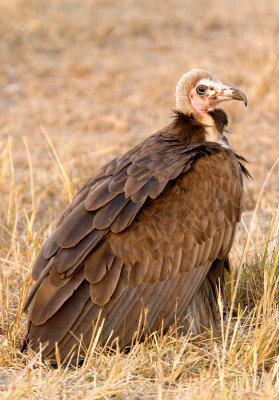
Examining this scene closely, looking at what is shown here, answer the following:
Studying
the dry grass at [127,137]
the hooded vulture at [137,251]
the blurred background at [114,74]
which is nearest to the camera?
the dry grass at [127,137]

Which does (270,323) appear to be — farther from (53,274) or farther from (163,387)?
(53,274)

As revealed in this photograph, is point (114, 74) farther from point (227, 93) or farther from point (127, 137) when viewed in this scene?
point (227, 93)

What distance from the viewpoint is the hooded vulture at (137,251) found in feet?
11.9

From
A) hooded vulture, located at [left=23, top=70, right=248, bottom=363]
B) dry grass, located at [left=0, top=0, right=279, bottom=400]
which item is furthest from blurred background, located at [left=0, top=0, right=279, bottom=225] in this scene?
hooded vulture, located at [left=23, top=70, right=248, bottom=363]

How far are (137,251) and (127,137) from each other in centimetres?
436

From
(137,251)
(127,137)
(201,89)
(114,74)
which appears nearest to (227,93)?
(201,89)

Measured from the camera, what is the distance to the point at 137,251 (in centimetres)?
369

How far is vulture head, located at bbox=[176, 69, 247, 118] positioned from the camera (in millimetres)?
4371

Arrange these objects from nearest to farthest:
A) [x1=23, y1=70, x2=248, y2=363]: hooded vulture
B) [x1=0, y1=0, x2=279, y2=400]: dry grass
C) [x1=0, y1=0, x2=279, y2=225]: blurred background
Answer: [x1=0, y1=0, x2=279, y2=400]: dry grass
[x1=23, y1=70, x2=248, y2=363]: hooded vulture
[x1=0, y1=0, x2=279, y2=225]: blurred background

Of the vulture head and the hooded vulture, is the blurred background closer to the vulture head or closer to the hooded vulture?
the vulture head

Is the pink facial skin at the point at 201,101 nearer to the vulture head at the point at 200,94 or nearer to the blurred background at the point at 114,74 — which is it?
the vulture head at the point at 200,94

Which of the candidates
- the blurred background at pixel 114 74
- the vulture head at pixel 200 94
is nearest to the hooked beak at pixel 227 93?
the vulture head at pixel 200 94

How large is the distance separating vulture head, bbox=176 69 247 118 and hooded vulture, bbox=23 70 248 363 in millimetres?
428

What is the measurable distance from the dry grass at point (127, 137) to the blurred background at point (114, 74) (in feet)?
0.07
